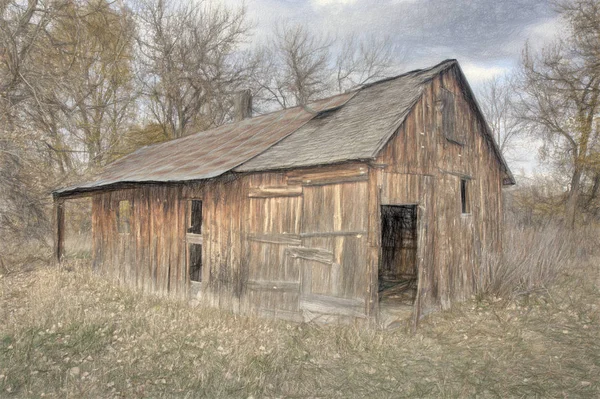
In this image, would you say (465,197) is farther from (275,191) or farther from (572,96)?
(572,96)

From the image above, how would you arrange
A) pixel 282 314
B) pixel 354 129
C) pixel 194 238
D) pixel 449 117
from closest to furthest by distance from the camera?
pixel 282 314 < pixel 354 129 < pixel 449 117 < pixel 194 238

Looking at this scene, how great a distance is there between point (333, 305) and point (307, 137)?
378cm

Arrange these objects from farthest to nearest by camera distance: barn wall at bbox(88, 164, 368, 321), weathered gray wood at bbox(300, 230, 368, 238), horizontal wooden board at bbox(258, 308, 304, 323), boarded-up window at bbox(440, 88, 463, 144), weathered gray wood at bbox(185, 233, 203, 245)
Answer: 1. weathered gray wood at bbox(185, 233, 203, 245)
2. boarded-up window at bbox(440, 88, 463, 144)
3. horizontal wooden board at bbox(258, 308, 304, 323)
4. barn wall at bbox(88, 164, 368, 321)
5. weathered gray wood at bbox(300, 230, 368, 238)

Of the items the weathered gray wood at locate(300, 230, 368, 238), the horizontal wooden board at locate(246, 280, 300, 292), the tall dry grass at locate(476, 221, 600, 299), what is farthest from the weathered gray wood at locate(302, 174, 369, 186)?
the tall dry grass at locate(476, 221, 600, 299)

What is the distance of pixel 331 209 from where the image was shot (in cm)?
823

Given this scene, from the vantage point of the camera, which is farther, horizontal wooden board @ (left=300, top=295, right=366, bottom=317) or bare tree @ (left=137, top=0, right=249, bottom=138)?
bare tree @ (left=137, top=0, right=249, bottom=138)

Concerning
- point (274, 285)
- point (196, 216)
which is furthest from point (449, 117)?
point (196, 216)

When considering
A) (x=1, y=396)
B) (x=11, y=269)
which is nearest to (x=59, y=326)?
(x=1, y=396)

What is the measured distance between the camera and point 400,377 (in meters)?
5.96

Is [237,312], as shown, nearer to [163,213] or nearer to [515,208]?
[163,213]

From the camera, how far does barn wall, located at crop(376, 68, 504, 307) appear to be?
865cm

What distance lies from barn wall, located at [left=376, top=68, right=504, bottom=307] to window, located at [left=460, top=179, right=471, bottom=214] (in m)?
0.13

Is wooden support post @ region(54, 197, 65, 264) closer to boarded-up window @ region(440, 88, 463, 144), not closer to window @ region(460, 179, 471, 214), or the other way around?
boarded-up window @ region(440, 88, 463, 144)

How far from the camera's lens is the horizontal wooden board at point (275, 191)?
28.6ft
